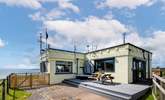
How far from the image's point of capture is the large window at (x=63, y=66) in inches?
683

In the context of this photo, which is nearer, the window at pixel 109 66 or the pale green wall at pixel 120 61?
the pale green wall at pixel 120 61

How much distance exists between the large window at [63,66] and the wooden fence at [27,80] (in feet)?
4.56

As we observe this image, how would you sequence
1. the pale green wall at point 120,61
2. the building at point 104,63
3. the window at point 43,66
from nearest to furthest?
the pale green wall at point 120,61, the building at point 104,63, the window at point 43,66

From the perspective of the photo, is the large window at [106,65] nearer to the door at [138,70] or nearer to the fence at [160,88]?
the door at [138,70]

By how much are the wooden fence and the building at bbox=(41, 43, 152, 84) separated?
0.73 metres

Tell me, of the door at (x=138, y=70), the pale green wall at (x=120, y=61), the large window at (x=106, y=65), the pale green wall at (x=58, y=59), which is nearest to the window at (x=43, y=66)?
the pale green wall at (x=58, y=59)

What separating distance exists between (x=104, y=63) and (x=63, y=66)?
4196 millimetres

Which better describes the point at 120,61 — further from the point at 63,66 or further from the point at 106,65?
the point at 63,66

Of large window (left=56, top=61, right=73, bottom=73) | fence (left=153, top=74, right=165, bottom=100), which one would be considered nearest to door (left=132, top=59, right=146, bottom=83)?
large window (left=56, top=61, right=73, bottom=73)

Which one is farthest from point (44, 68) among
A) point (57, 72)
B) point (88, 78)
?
point (88, 78)

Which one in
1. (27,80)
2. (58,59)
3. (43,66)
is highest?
(58,59)

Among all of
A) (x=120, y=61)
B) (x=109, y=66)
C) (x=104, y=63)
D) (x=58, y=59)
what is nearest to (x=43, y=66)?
(x=58, y=59)

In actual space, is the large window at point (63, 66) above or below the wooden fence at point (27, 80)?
above

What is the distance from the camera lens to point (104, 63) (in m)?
16.4
